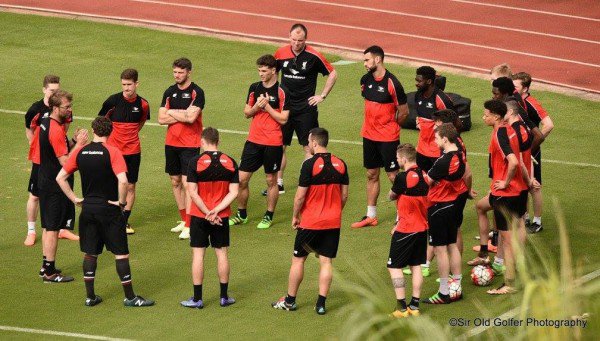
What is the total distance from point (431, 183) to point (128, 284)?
3433mm

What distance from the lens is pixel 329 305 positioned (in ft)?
40.3

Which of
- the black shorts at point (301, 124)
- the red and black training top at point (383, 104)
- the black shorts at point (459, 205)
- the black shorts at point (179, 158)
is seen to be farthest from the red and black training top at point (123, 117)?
the black shorts at point (459, 205)

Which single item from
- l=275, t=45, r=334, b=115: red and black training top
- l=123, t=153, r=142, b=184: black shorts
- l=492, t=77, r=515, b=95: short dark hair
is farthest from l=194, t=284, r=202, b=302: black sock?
l=275, t=45, r=334, b=115: red and black training top

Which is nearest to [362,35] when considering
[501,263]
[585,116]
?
[585,116]

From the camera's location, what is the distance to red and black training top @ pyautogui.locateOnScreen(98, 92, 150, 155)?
1462 cm

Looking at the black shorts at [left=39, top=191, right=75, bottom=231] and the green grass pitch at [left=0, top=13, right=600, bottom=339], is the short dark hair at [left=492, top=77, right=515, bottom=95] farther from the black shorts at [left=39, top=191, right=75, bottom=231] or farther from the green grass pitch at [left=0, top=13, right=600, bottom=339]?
the black shorts at [left=39, top=191, right=75, bottom=231]

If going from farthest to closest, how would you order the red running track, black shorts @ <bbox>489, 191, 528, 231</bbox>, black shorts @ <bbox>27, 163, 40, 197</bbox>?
the red running track → black shorts @ <bbox>27, 163, 40, 197</bbox> → black shorts @ <bbox>489, 191, 528, 231</bbox>

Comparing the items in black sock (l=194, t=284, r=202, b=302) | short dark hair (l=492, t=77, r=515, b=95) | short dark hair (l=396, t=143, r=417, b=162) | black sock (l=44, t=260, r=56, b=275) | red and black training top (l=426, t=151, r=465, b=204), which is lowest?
black sock (l=44, t=260, r=56, b=275)

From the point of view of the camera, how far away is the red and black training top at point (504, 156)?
41.3 feet

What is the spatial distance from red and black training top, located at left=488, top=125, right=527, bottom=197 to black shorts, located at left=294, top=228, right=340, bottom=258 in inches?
83.0

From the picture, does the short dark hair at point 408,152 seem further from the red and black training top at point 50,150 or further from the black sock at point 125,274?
the red and black training top at point 50,150

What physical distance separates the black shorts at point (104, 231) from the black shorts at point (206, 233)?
0.76 m

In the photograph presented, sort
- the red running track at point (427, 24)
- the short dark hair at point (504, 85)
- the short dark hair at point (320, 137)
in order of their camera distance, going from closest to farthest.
Answer: the short dark hair at point (320, 137), the short dark hair at point (504, 85), the red running track at point (427, 24)

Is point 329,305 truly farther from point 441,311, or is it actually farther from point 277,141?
point 277,141
